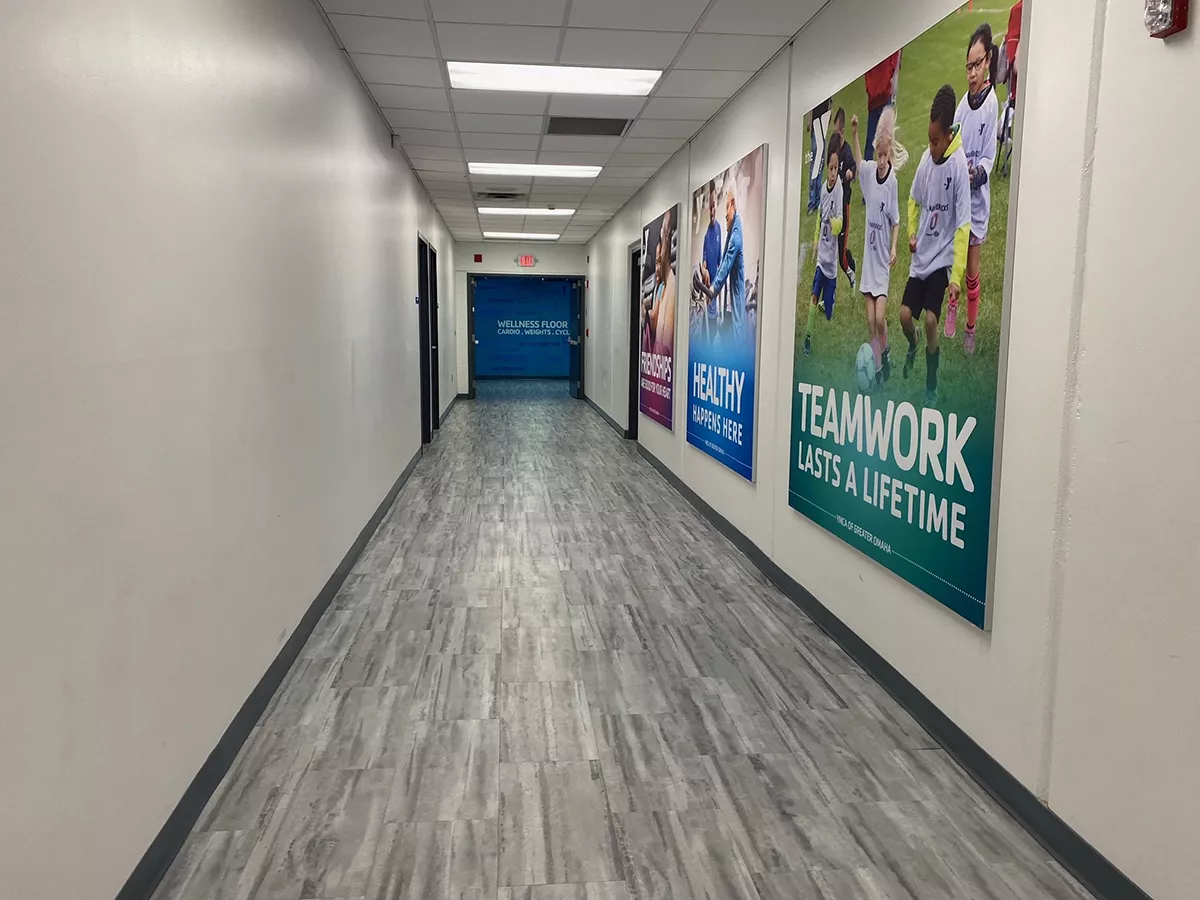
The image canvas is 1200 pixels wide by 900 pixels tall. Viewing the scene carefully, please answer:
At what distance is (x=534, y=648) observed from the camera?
12.2 feet

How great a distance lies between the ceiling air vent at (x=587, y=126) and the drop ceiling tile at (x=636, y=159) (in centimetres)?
71

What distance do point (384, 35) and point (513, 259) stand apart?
1048 cm

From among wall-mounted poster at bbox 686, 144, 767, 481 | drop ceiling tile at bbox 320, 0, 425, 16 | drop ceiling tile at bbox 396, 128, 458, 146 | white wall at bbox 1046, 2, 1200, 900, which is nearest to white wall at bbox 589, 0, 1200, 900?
white wall at bbox 1046, 2, 1200, 900

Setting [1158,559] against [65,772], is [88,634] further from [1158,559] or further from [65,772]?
[1158,559]

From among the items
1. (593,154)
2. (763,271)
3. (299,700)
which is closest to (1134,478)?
(299,700)

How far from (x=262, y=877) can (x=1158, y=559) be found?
Result: 2.24m

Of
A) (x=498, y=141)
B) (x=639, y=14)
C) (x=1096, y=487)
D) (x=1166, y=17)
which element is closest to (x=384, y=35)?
(x=639, y=14)

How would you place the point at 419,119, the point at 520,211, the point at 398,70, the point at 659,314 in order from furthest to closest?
the point at 520,211 < the point at 659,314 < the point at 419,119 < the point at 398,70

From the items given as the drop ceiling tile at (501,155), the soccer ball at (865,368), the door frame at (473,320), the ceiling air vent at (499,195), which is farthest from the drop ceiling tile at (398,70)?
the door frame at (473,320)

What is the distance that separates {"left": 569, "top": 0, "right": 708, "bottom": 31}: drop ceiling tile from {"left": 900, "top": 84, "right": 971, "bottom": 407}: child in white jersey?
1500 mm

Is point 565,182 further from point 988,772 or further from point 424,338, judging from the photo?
point 988,772

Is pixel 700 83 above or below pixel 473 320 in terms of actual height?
above

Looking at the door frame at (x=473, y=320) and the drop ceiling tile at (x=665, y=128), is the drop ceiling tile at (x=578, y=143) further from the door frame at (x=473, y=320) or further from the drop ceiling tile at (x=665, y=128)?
the door frame at (x=473, y=320)

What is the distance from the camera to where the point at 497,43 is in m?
4.44
